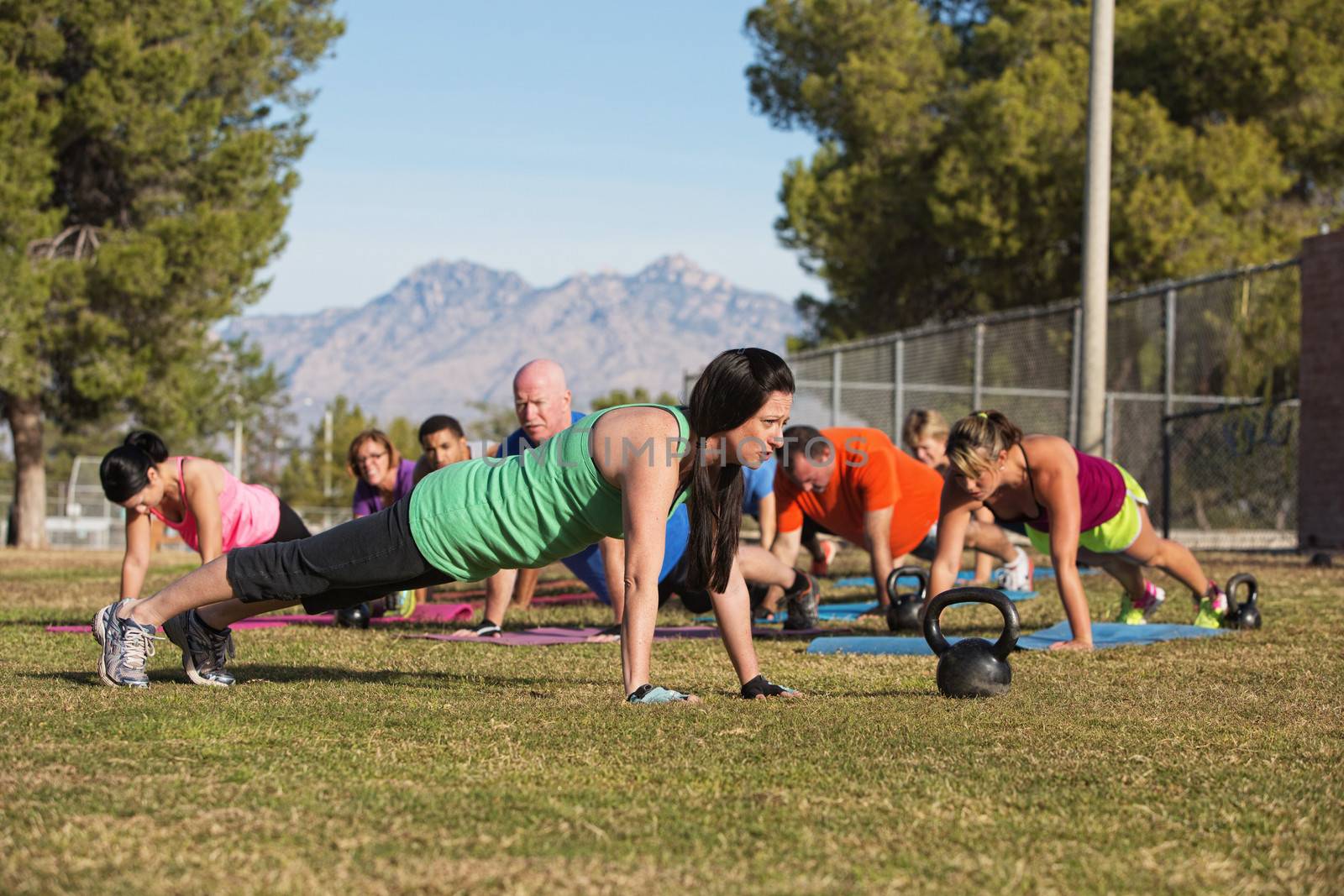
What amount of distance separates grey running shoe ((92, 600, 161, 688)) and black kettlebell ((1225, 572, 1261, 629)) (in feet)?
18.8

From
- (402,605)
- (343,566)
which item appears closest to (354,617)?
(402,605)

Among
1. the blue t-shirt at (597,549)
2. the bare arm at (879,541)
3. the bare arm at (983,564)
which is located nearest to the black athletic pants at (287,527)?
the blue t-shirt at (597,549)

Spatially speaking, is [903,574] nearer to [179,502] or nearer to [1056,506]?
[1056,506]

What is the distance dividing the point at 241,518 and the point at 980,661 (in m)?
4.52

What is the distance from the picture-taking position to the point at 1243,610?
7922mm

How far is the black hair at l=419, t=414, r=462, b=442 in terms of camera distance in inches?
357

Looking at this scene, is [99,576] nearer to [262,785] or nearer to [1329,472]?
[262,785]

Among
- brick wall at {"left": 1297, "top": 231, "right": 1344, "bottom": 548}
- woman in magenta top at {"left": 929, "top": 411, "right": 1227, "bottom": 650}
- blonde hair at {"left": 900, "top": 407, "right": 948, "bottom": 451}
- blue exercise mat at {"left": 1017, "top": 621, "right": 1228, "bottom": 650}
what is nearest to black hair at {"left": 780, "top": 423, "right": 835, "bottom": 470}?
blonde hair at {"left": 900, "top": 407, "right": 948, "bottom": 451}

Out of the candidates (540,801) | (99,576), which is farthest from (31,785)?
(99,576)

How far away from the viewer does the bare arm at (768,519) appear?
953cm

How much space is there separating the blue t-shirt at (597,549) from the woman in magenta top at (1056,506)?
4.53 ft

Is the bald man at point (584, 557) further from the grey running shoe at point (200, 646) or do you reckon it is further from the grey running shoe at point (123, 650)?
the grey running shoe at point (123, 650)

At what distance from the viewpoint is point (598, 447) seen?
466 centimetres

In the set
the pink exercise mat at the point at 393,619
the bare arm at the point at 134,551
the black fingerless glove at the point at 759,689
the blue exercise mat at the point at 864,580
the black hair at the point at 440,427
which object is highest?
the black hair at the point at 440,427
